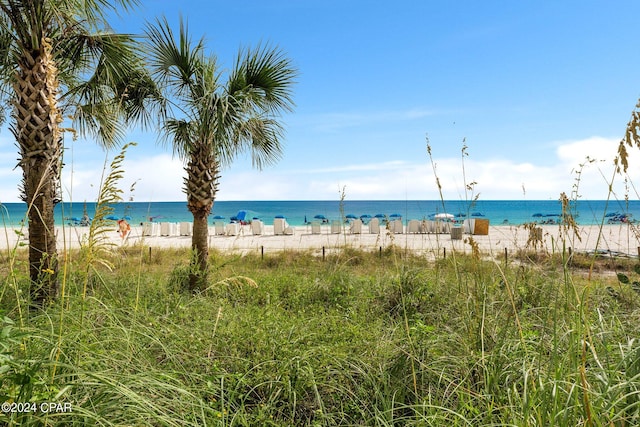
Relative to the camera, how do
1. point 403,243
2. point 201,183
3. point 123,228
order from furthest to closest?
point 403,243
point 201,183
point 123,228

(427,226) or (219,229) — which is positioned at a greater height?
(427,226)

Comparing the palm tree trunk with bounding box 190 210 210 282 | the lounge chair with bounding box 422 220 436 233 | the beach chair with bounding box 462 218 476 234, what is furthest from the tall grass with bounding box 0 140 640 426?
the palm tree trunk with bounding box 190 210 210 282

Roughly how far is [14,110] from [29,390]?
5321 millimetres

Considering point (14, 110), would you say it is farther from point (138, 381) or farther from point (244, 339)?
point (138, 381)

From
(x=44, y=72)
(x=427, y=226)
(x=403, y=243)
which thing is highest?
(x=44, y=72)

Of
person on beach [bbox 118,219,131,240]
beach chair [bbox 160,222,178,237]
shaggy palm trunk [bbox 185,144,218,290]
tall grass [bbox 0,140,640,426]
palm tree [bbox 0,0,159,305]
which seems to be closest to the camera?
tall grass [bbox 0,140,640,426]

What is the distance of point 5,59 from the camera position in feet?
20.5

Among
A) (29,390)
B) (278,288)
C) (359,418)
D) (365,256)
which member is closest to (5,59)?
(278,288)

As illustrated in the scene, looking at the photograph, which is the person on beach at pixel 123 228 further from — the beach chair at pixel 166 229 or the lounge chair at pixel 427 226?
the beach chair at pixel 166 229

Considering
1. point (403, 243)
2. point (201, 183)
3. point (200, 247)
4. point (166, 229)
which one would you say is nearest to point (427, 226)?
point (201, 183)

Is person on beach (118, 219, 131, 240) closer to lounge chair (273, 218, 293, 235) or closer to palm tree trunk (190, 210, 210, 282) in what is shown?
palm tree trunk (190, 210, 210, 282)

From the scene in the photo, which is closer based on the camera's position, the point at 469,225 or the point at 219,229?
the point at 469,225

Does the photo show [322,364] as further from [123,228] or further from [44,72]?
[44,72]

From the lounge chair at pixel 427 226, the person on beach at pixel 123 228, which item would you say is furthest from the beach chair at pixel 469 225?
the person on beach at pixel 123 228
